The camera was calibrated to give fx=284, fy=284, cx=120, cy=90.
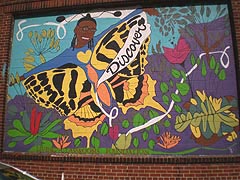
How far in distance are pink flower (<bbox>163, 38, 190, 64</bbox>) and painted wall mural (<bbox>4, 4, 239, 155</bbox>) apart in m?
0.02

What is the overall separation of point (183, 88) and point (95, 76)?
2060mm

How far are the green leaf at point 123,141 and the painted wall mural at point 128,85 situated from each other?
2 cm

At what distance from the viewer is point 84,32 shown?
7.02 meters

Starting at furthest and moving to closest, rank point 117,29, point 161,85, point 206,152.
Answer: point 117,29, point 161,85, point 206,152

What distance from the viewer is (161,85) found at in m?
6.46

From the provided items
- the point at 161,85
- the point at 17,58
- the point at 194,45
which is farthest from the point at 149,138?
the point at 17,58

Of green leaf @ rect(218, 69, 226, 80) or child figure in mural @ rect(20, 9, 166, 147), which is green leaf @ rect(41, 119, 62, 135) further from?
green leaf @ rect(218, 69, 226, 80)

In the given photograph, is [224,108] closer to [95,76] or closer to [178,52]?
[178,52]

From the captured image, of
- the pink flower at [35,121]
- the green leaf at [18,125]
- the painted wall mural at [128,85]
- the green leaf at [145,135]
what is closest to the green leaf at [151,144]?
the painted wall mural at [128,85]

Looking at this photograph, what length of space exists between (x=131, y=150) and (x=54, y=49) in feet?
10.3

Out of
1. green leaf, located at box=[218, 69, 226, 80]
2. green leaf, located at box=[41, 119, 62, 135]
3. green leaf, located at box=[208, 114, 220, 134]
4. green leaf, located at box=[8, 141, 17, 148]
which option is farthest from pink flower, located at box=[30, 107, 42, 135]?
green leaf, located at box=[218, 69, 226, 80]

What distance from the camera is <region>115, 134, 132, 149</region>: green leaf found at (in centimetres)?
632

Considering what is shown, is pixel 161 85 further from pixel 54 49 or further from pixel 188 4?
pixel 54 49

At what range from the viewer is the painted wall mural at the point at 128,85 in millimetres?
6227
